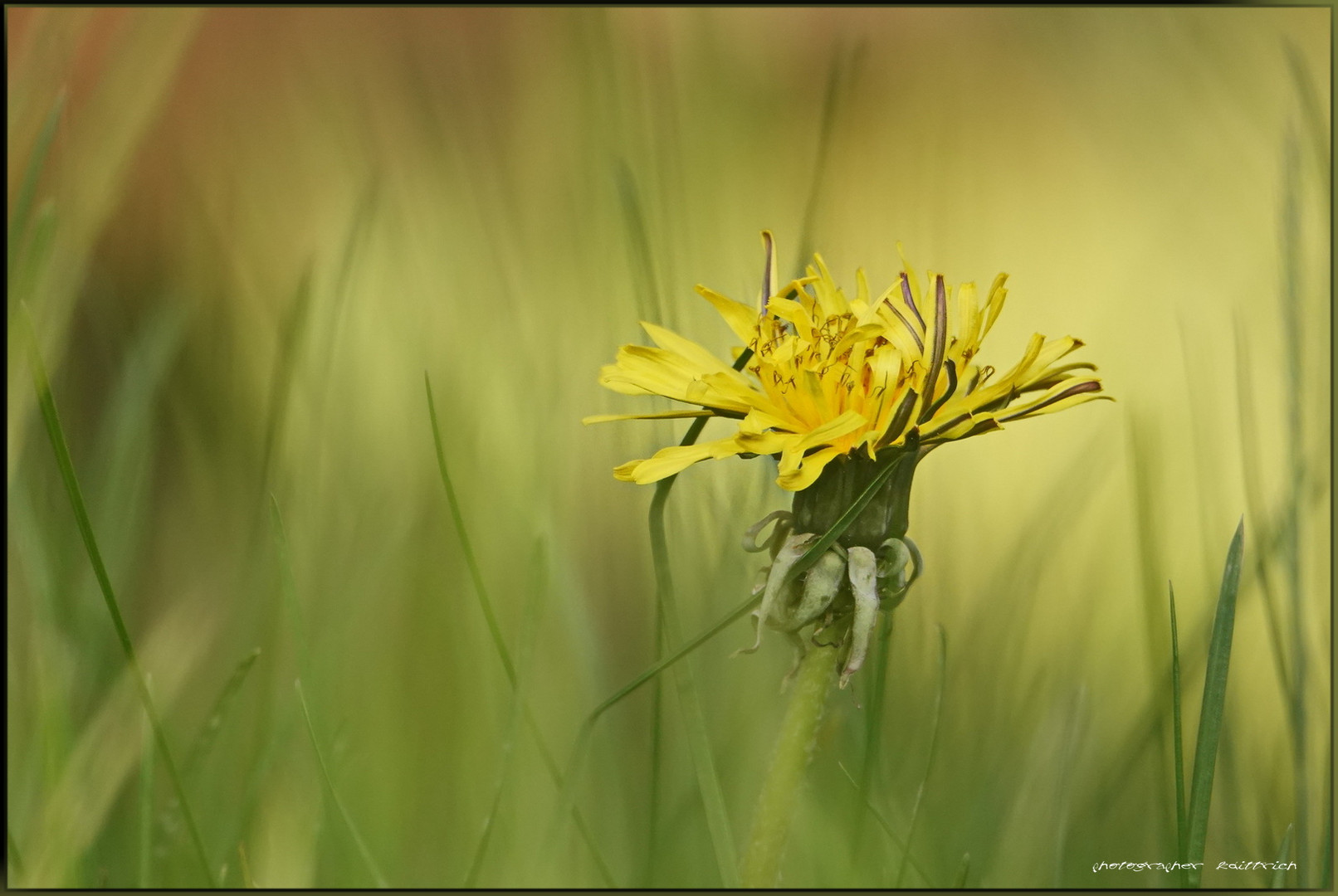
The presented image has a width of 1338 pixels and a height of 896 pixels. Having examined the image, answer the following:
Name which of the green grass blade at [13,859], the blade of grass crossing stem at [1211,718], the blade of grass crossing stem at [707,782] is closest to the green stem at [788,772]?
the blade of grass crossing stem at [707,782]

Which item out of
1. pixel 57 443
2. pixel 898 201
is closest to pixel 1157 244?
pixel 898 201

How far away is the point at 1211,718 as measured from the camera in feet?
0.97

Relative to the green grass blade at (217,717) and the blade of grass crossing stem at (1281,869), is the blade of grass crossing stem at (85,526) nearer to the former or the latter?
the green grass blade at (217,717)

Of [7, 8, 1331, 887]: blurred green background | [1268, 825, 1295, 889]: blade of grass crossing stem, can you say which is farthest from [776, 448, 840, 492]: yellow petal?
[1268, 825, 1295, 889]: blade of grass crossing stem

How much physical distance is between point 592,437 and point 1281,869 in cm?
37

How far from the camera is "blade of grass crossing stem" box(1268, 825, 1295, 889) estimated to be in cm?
33

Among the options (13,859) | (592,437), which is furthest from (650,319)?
(13,859)

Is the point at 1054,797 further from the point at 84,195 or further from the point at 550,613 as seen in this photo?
the point at 84,195

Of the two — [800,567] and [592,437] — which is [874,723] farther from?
[592,437]

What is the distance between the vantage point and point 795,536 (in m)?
0.29

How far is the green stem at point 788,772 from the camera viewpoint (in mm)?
296

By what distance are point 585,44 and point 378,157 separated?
6.9 inches

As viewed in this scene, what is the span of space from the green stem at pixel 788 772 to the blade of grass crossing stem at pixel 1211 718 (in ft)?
0.37

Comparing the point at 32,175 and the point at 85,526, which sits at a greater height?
the point at 32,175
